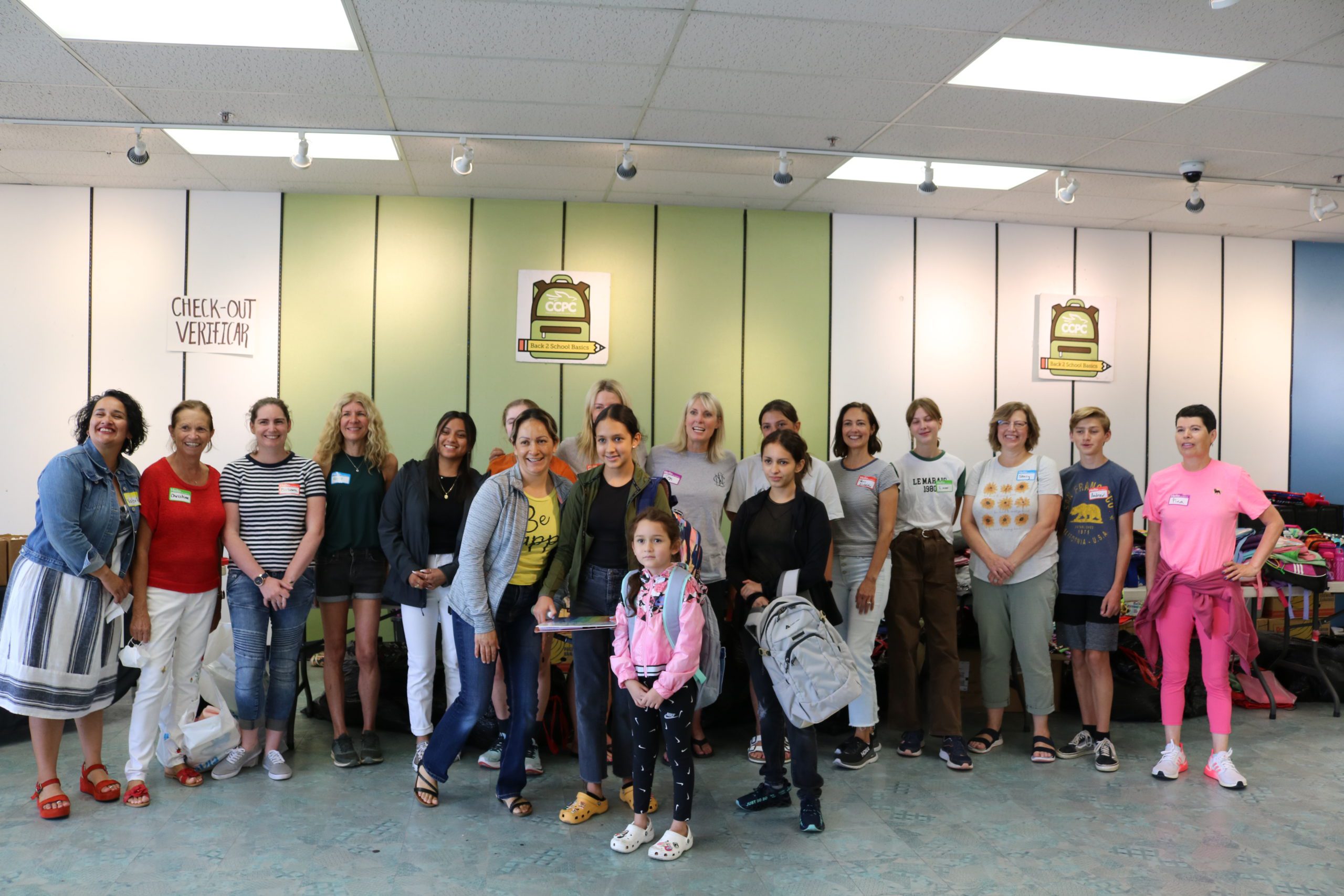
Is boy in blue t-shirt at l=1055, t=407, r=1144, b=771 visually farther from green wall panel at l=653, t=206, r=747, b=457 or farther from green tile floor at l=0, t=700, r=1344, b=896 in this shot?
green wall panel at l=653, t=206, r=747, b=457

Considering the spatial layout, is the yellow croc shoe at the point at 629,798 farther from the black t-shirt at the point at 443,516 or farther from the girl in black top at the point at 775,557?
the black t-shirt at the point at 443,516

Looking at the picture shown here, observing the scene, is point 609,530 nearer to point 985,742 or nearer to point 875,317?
point 985,742

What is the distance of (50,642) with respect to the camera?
11.3 feet

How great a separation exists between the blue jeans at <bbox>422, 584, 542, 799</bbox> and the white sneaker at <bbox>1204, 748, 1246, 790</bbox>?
3.08 m

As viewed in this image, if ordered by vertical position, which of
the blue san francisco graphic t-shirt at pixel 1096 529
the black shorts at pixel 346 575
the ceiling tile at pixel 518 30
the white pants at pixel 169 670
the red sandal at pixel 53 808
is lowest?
the red sandal at pixel 53 808

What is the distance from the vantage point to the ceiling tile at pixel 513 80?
401 cm

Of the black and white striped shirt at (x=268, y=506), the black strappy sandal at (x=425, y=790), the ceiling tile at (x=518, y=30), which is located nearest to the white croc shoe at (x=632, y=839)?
the black strappy sandal at (x=425, y=790)

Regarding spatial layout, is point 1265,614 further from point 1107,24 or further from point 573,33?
point 573,33


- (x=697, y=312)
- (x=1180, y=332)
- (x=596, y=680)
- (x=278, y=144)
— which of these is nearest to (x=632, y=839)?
(x=596, y=680)

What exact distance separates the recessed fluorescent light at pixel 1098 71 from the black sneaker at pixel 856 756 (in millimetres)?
3152

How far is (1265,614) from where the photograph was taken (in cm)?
617

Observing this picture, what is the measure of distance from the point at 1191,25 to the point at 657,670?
3.30 m

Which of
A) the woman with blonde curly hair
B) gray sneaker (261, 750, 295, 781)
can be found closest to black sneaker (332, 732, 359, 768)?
the woman with blonde curly hair

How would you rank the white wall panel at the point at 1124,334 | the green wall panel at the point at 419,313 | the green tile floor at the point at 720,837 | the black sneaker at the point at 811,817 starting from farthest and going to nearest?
the white wall panel at the point at 1124,334, the green wall panel at the point at 419,313, the black sneaker at the point at 811,817, the green tile floor at the point at 720,837
